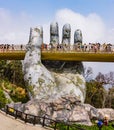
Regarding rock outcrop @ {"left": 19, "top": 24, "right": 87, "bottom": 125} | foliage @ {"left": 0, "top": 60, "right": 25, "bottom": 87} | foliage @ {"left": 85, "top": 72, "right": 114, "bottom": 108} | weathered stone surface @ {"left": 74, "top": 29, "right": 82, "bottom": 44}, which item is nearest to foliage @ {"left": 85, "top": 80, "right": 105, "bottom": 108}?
foliage @ {"left": 85, "top": 72, "right": 114, "bottom": 108}

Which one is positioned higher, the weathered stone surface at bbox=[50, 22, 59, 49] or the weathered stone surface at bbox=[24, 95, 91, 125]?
the weathered stone surface at bbox=[50, 22, 59, 49]

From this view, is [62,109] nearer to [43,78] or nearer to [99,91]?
[43,78]

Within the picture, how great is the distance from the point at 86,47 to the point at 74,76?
4.33m

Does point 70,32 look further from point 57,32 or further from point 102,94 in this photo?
point 102,94

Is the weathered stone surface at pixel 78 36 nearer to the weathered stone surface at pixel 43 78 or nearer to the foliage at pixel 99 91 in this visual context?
the weathered stone surface at pixel 43 78

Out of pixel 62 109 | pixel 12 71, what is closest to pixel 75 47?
pixel 62 109

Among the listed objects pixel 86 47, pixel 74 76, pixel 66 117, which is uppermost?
pixel 86 47

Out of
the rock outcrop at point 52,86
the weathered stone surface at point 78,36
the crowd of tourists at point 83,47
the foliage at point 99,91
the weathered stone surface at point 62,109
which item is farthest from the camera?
the foliage at point 99,91

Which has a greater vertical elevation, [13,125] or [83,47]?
[83,47]

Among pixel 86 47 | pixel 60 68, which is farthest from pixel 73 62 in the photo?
pixel 86 47

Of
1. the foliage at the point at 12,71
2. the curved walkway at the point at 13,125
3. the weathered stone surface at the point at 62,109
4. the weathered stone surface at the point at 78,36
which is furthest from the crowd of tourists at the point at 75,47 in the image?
the foliage at the point at 12,71

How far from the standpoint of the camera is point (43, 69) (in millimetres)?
41312

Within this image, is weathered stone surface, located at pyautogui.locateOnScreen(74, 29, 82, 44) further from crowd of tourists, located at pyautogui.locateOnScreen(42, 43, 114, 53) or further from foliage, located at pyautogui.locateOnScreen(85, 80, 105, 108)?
foliage, located at pyautogui.locateOnScreen(85, 80, 105, 108)

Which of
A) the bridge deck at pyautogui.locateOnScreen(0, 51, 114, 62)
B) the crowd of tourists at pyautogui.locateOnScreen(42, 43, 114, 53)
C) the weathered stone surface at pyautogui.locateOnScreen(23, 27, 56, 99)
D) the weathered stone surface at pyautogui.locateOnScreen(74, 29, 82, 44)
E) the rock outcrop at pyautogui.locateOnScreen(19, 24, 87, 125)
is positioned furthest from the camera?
the weathered stone surface at pyautogui.locateOnScreen(74, 29, 82, 44)
